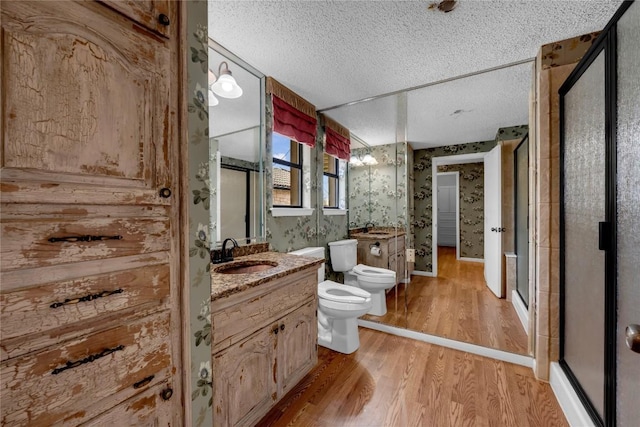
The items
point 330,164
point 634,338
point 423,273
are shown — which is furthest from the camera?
point 423,273

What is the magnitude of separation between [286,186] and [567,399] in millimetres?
2308

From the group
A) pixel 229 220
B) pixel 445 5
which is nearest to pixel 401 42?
pixel 445 5

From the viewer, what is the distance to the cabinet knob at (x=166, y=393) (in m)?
0.78

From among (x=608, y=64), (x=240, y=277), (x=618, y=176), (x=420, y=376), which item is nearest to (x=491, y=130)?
(x=608, y=64)

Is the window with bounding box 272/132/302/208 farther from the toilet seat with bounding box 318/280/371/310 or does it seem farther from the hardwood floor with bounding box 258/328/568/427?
the hardwood floor with bounding box 258/328/568/427

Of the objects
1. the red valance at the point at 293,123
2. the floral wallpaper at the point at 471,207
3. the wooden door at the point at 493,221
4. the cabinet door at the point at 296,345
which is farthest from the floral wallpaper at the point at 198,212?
the floral wallpaper at the point at 471,207

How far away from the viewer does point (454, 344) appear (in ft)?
6.98

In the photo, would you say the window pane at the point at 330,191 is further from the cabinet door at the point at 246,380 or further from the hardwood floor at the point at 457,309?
the cabinet door at the point at 246,380

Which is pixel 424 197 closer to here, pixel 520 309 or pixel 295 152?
pixel 520 309

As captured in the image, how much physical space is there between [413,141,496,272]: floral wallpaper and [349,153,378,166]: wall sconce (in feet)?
2.90

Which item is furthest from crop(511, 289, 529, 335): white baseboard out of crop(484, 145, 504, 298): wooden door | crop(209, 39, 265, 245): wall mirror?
crop(209, 39, 265, 245): wall mirror

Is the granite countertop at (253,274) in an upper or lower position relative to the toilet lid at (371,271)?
upper

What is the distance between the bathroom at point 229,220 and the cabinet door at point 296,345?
24 mm

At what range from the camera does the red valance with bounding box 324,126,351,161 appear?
281 cm
